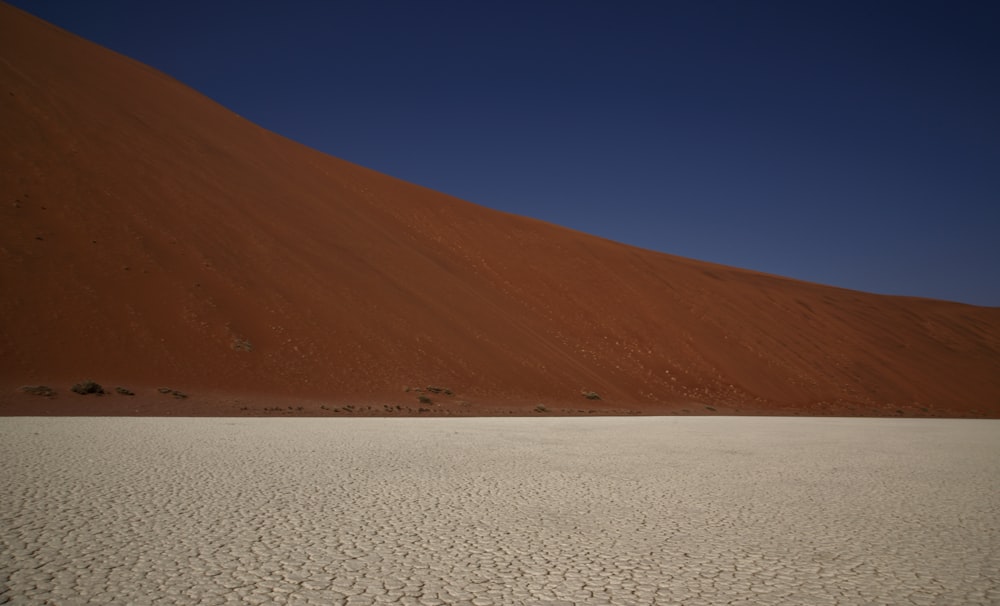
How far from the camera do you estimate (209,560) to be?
12.0 ft

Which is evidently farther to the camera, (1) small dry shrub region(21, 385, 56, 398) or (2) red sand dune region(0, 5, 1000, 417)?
(2) red sand dune region(0, 5, 1000, 417)

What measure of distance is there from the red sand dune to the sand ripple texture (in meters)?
8.74

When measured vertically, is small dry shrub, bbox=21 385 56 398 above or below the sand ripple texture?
above

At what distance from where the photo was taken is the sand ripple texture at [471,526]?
3.33m

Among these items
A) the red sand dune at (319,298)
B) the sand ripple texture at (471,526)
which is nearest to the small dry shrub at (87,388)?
the red sand dune at (319,298)

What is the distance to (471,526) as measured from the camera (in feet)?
15.1

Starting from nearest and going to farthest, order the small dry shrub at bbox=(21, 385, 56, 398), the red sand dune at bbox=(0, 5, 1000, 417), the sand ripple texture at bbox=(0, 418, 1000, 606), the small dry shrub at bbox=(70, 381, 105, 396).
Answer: the sand ripple texture at bbox=(0, 418, 1000, 606) < the small dry shrub at bbox=(21, 385, 56, 398) < the small dry shrub at bbox=(70, 381, 105, 396) < the red sand dune at bbox=(0, 5, 1000, 417)

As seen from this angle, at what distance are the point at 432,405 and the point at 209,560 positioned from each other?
15.0m

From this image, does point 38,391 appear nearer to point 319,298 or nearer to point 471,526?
point 319,298

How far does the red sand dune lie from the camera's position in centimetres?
1669

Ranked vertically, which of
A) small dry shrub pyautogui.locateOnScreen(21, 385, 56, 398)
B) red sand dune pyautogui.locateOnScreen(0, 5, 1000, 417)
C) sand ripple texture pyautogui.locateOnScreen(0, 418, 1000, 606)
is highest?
red sand dune pyautogui.locateOnScreen(0, 5, 1000, 417)

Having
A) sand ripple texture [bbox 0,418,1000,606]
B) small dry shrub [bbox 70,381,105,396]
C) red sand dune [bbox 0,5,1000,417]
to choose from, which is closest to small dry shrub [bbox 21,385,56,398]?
red sand dune [bbox 0,5,1000,417]

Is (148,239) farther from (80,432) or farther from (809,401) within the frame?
(809,401)

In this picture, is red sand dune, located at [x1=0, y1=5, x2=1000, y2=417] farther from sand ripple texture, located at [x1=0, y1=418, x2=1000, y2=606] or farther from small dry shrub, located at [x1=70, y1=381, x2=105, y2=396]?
sand ripple texture, located at [x1=0, y1=418, x2=1000, y2=606]
